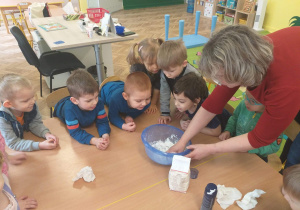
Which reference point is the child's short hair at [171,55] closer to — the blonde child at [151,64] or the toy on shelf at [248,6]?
the blonde child at [151,64]

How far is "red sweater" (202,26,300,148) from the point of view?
0.86 m

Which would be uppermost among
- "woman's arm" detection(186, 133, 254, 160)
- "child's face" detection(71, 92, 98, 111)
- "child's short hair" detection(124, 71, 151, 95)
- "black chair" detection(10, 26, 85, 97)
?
"child's short hair" detection(124, 71, 151, 95)

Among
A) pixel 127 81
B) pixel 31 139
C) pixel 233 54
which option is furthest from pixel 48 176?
pixel 233 54

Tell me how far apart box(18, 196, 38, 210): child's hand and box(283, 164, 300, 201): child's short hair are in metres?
0.97

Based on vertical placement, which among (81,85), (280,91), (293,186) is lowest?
(293,186)

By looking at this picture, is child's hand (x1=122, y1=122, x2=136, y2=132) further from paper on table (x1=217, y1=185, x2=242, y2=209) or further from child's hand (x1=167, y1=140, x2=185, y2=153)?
paper on table (x1=217, y1=185, x2=242, y2=209)

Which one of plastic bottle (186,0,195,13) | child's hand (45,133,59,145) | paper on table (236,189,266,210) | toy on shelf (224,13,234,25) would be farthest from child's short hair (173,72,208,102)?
plastic bottle (186,0,195,13)

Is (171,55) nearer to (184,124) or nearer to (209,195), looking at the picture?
(184,124)

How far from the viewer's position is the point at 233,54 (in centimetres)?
81

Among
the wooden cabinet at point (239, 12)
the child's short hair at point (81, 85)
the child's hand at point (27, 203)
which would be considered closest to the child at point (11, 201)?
the child's hand at point (27, 203)

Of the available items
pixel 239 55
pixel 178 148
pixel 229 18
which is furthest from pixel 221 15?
pixel 239 55

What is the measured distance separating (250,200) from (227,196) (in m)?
0.09

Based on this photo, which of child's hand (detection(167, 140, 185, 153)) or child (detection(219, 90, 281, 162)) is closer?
child's hand (detection(167, 140, 185, 153))

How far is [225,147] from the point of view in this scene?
3.46 ft
